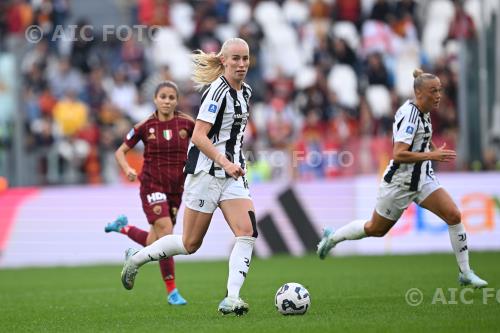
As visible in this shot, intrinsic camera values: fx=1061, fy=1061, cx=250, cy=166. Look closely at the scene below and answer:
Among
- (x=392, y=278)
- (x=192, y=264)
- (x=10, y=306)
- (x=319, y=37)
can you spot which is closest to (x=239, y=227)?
(x=10, y=306)

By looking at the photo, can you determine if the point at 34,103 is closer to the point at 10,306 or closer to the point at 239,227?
the point at 10,306

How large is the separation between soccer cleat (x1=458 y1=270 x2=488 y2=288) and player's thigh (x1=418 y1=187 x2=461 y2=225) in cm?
60

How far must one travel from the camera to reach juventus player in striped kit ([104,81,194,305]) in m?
12.1

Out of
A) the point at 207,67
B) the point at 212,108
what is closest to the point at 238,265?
the point at 212,108

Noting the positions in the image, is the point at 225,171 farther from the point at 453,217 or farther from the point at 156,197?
the point at 453,217

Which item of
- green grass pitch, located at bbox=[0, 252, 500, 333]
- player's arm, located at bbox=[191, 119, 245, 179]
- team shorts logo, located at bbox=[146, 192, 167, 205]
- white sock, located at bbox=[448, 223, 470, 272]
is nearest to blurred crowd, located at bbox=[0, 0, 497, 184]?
green grass pitch, located at bbox=[0, 252, 500, 333]

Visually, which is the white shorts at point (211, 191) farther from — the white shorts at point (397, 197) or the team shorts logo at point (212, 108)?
the white shorts at point (397, 197)

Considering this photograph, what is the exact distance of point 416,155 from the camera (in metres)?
11.2

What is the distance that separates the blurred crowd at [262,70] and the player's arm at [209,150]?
10.5 meters

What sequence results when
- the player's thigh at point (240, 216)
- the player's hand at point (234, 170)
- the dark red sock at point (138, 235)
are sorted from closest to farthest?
1. the player's hand at point (234, 170)
2. the player's thigh at point (240, 216)
3. the dark red sock at point (138, 235)

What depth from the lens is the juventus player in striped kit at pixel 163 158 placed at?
12.1m

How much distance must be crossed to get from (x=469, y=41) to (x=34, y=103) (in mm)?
9823

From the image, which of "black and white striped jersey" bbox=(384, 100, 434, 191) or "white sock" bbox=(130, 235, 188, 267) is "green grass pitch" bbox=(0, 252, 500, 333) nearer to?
"white sock" bbox=(130, 235, 188, 267)

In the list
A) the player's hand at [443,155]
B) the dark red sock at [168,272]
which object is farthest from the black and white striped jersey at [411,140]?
the dark red sock at [168,272]
